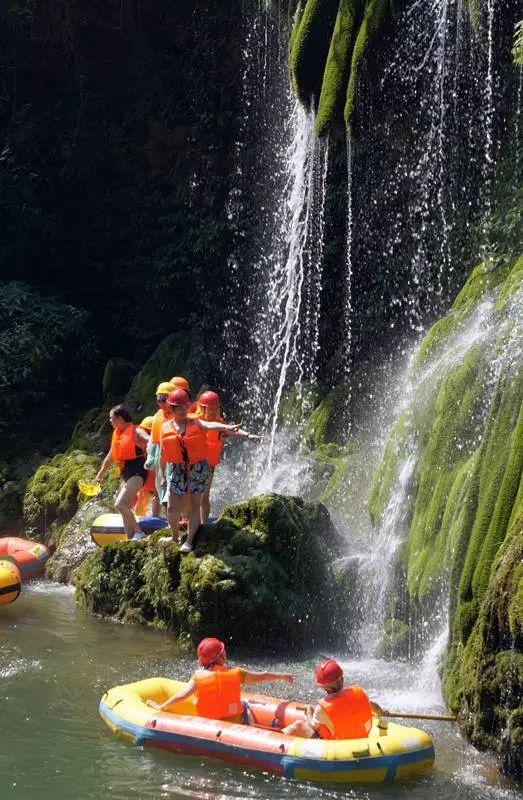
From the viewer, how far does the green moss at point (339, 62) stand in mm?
12570

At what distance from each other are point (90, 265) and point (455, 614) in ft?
40.6

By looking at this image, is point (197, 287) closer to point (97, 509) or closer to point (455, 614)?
point (97, 509)

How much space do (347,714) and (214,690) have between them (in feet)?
3.08

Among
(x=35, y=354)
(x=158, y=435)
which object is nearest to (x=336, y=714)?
(x=158, y=435)

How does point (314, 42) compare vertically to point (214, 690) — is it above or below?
above

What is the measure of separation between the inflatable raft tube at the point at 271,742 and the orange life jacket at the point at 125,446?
3.81 meters

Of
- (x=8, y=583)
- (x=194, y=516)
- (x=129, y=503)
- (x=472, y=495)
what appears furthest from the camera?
(x=129, y=503)

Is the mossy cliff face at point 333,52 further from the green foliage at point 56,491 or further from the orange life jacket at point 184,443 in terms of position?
the green foliage at point 56,491

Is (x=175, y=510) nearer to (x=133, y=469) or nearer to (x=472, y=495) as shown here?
(x=133, y=469)

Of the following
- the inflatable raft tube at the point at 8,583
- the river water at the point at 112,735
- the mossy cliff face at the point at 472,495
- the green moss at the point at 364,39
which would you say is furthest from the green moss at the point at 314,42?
the river water at the point at 112,735

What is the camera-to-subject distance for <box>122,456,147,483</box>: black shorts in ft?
36.5

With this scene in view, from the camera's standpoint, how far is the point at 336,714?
22.3ft

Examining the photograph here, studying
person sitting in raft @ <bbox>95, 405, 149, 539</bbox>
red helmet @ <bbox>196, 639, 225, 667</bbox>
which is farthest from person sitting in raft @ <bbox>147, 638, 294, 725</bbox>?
person sitting in raft @ <bbox>95, 405, 149, 539</bbox>

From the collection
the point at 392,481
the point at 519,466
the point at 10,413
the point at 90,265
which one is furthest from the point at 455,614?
the point at 90,265
